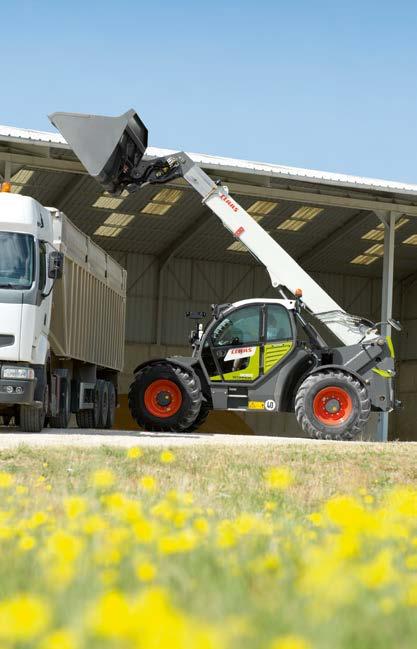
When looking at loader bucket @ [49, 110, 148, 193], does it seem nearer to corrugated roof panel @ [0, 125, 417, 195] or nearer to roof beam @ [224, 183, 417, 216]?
corrugated roof panel @ [0, 125, 417, 195]

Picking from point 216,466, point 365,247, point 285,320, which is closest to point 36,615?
point 216,466

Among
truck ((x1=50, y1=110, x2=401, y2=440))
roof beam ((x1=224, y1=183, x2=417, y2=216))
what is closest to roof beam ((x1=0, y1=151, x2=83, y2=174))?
roof beam ((x1=224, y1=183, x2=417, y2=216))

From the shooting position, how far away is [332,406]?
1892 cm

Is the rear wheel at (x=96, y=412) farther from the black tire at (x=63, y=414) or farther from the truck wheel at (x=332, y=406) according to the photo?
the truck wheel at (x=332, y=406)

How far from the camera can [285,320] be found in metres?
19.4

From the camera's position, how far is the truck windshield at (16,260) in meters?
15.6

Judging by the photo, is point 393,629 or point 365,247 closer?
point 393,629

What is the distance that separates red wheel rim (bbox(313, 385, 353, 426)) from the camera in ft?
61.7

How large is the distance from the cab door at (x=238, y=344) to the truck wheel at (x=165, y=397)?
598 millimetres

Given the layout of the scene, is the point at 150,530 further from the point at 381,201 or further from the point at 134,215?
the point at 134,215

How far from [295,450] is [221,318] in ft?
20.3

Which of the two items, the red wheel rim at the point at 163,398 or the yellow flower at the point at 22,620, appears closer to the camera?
the yellow flower at the point at 22,620

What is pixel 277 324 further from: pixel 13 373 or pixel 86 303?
pixel 13 373

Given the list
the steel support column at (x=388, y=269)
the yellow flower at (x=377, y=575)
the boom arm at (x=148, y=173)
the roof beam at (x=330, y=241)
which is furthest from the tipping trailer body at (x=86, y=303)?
the yellow flower at (x=377, y=575)
